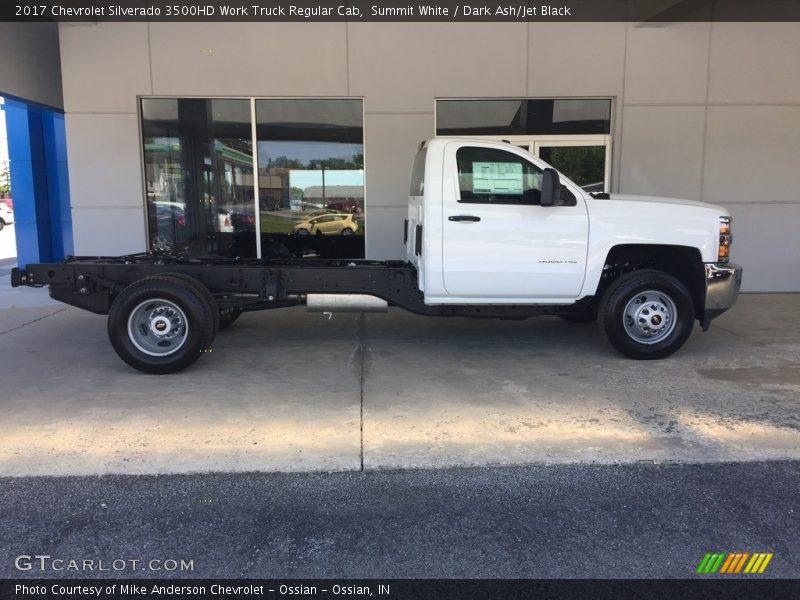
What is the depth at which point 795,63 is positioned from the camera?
10445 millimetres

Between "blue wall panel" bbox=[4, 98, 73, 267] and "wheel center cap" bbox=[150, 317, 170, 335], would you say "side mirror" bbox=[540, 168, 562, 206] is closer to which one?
"wheel center cap" bbox=[150, 317, 170, 335]

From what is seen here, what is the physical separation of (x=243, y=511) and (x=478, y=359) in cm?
372

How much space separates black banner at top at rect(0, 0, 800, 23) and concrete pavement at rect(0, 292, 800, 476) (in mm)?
5168

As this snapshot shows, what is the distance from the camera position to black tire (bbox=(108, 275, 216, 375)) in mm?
6102

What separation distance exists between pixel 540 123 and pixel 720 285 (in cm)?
508

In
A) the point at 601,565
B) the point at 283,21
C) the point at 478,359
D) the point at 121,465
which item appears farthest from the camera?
the point at 283,21

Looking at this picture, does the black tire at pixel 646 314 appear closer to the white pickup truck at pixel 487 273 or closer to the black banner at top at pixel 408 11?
the white pickup truck at pixel 487 273

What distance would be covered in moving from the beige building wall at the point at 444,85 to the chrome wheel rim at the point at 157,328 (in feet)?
15.6

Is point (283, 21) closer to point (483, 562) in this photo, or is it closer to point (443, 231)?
point (443, 231)

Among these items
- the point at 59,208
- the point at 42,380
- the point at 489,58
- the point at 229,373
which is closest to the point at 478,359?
the point at 229,373

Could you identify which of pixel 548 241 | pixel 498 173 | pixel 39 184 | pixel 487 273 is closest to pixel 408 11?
pixel 498 173

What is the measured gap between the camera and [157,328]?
627 centimetres

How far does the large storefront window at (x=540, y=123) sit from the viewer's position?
1053 cm

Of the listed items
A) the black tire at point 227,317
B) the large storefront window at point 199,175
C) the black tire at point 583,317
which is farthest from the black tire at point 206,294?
the large storefront window at point 199,175
